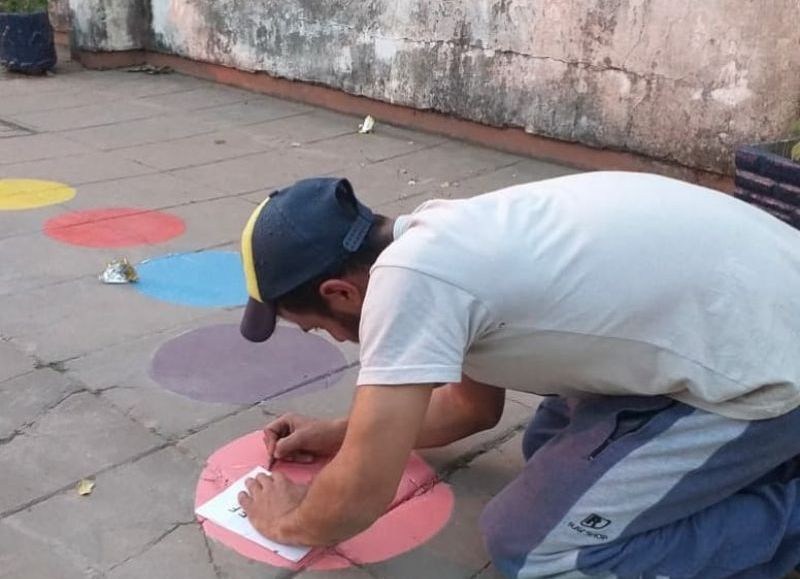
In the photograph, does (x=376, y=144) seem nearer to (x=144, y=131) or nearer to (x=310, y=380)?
(x=144, y=131)

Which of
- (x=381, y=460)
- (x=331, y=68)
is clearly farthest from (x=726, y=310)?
(x=331, y=68)

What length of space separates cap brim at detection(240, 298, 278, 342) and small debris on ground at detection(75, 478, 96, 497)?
0.77m

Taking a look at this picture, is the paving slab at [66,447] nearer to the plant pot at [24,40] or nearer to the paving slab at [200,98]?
the paving slab at [200,98]

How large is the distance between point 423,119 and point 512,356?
14.8 feet

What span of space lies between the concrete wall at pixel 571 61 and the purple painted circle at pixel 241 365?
8.41 ft

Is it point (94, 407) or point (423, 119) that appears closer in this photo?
point (94, 407)

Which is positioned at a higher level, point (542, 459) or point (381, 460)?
point (381, 460)

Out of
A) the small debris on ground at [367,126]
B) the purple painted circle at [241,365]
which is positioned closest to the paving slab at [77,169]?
the small debris on ground at [367,126]

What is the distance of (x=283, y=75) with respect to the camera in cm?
705

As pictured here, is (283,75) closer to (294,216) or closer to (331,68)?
(331,68)

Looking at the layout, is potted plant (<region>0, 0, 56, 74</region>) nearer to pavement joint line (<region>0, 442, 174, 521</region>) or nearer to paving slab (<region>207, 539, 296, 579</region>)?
pavement joint line (<region>0, 442, 174, 521</region>)

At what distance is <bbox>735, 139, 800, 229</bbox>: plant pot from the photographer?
150 inches

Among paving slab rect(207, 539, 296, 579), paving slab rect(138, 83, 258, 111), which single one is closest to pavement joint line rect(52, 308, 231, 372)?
paving slab rect(207, 539, 296, 579)

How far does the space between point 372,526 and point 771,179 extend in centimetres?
241
